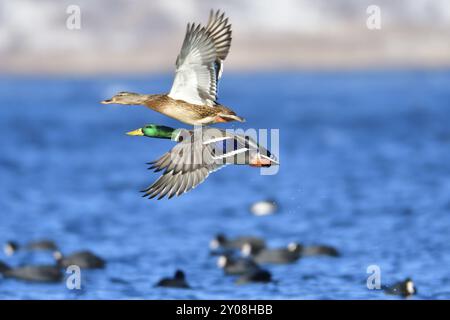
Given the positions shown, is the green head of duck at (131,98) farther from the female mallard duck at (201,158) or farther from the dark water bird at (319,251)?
the dark water bird at (319,251)

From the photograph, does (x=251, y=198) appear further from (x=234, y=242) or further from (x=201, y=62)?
(x=201, y=62)

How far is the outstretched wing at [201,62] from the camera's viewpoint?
12.4m

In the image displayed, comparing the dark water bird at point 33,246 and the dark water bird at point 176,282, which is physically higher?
the dark water bird at point 33,246

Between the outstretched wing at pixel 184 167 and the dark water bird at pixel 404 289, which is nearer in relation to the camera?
the outstretched wing at pixel 184 167

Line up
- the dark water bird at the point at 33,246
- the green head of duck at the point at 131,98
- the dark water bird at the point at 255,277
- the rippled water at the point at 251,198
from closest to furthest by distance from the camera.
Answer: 1. the green head of duck at the point at 131,98
2. the dark water bird at the point at 255,277
3. the rippled water at the point at 251,198
4. the dark water bird at the point at 33,246

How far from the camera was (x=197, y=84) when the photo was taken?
41.2 ft

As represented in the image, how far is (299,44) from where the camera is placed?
58875mm

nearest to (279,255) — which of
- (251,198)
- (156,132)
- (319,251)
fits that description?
(319,251)

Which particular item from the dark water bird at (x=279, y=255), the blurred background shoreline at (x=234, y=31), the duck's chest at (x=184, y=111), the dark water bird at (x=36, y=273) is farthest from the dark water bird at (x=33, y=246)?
the blurred background shoreline at (x=234, y=31)

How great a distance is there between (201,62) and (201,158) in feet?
3.55

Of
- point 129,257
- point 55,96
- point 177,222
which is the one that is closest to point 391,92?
point 55,96

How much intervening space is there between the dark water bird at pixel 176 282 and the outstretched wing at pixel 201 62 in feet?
25.2

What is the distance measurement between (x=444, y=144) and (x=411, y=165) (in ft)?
16.4
